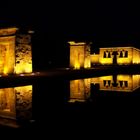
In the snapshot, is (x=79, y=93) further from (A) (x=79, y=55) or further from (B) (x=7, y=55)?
(A) (x=79, y=55)

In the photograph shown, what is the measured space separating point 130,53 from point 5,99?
29415mm

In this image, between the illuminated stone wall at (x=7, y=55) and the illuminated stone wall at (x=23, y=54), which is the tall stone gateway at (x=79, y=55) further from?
the illuminated stone wall at (x=7, y=55)

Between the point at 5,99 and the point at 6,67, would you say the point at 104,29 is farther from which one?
the point at 5,99

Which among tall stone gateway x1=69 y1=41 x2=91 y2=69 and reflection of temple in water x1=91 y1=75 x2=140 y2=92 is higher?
tall stone gateway x1=69 y1=41 x2=91 y2=69

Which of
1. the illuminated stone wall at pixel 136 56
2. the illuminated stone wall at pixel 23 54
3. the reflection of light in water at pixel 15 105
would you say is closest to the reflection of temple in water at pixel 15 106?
the reflection of light in water at pixel 15 105

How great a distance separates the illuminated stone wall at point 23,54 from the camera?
57.4 feet

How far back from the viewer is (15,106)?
23.9 feet

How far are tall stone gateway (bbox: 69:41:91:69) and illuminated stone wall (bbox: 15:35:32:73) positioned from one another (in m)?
Answer: 8.60

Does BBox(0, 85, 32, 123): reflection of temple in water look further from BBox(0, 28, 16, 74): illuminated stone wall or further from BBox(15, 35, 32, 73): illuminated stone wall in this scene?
BBox(15, 35, 32, 73): illuminated stone wall

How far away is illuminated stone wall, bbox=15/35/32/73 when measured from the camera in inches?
688

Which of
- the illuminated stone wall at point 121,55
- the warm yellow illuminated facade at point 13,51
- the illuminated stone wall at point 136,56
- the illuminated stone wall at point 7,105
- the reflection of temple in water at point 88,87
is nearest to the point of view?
the illuminated stone wall at point 7,105

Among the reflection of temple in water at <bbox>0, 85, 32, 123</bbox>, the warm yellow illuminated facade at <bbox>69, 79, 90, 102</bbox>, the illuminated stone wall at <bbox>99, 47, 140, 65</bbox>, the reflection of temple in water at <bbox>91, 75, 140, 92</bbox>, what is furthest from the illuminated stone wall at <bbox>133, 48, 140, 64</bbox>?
the reflection of temple in water at <bbox>0, 85, 32, 123</bbox>

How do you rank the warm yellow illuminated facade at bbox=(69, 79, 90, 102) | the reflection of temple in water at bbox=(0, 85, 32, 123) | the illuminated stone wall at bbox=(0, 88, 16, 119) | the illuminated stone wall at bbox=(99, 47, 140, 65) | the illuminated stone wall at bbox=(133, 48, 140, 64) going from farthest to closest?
the illuminated stone wall at bbox=(133, 48, 140, 64)
the illuminated stone wall at bbox=(99, 47, 140, 65)
the warm yellow illuminated facade at bbox=(69, 79, 90, 102)
the illuminated stone wall at bbox=(0, 88, 16, 119)
the reflection of temple in water at bbox=(0, 85, 32, 123)

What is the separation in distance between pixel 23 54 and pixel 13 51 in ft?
2.95
